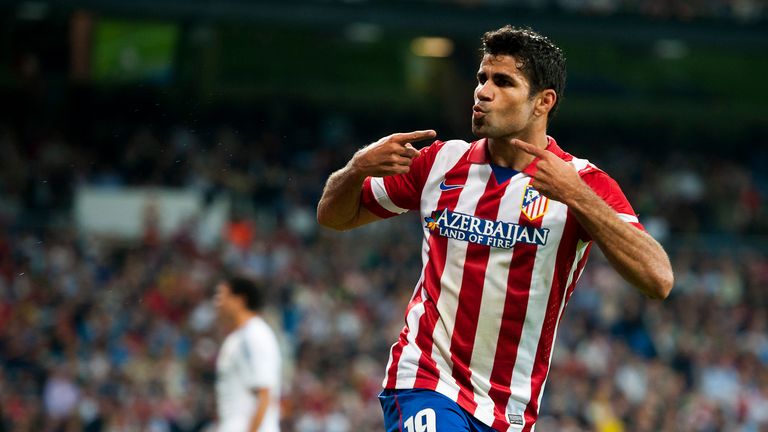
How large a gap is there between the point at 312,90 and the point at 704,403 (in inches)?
444

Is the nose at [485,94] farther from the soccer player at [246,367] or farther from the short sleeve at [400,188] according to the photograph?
the soccer player at [246,367]

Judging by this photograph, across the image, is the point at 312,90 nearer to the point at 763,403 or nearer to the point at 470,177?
the point at 763,403

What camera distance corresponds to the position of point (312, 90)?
23.8 m

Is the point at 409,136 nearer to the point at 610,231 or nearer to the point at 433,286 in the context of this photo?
the point at 433,286

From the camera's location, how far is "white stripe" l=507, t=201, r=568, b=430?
4.15 metres

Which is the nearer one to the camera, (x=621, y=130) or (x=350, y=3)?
(x=350, y=3)

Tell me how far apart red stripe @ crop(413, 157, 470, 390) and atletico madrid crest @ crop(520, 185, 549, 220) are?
251 mm

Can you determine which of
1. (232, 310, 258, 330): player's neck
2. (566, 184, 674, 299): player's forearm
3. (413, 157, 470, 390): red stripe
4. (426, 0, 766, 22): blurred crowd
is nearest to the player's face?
(413, 157, 470, 390): red stripe

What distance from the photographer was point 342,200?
14.2ft

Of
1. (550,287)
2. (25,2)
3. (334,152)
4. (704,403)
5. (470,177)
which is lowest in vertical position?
(704,403)

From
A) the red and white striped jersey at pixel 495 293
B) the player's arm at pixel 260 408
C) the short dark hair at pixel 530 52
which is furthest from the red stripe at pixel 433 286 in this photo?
the player's arm at pixel 260 408

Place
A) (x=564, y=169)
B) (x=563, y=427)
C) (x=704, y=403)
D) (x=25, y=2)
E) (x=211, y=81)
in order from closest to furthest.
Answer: (x=564, y=169) → (x=563, y=427) → (x=704, y=403) → (x=25, y=2) → (x=211, y=81)

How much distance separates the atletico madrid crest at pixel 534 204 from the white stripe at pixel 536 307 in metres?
0.02

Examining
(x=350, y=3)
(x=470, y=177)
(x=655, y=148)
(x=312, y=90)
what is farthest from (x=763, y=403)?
(x=470, y=177)
